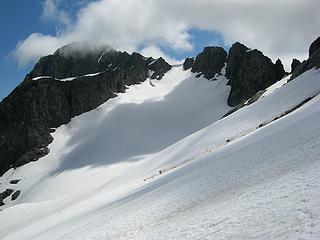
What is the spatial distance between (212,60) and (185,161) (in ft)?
371

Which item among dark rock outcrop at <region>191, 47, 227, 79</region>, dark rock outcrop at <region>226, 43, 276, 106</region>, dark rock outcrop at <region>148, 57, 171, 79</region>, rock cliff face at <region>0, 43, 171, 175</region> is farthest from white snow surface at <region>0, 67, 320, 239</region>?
dark rock outcrop at <region>148, 57, 171, 79</region>

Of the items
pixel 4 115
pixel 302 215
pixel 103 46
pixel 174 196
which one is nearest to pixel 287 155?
pixel 174 196

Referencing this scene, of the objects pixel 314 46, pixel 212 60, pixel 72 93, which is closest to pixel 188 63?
pixel 212 60

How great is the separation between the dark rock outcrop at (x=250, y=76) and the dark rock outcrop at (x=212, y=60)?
59.7ft

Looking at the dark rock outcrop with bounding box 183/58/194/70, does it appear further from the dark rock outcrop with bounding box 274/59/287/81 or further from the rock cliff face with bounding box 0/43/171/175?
the dark rock outcrop with bounding box 274/59/287/81

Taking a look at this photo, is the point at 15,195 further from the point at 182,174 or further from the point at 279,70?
the point at 279,70

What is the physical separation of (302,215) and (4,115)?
129719mm

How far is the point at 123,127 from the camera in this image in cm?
12925

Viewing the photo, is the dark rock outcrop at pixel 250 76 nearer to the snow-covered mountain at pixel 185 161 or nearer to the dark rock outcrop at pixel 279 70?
the snow-covered mountain at pixel 185 161

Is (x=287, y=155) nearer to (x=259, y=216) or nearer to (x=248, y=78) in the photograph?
(x=259, y=216)

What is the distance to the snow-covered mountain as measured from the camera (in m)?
17.0

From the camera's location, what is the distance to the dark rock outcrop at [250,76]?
12975 centimetres

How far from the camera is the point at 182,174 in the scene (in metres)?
34.3

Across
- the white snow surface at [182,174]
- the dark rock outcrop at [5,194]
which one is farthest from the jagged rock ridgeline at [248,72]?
the dark rock outcrop at [5,194]
